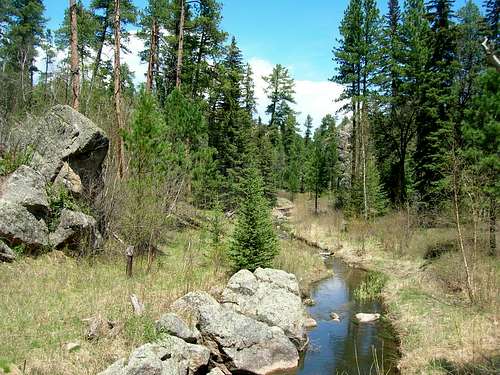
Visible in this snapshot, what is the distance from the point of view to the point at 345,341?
12.2 m

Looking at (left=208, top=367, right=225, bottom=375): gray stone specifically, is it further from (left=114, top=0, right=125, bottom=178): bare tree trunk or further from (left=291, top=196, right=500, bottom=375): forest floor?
(left=114, top=0, right=125, bottom=178): bare tree trunk

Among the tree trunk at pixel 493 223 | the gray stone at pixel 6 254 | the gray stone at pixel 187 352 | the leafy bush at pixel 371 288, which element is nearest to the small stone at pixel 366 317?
the leafy bush at pixel 371 288

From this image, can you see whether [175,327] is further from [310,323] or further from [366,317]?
[366,317]

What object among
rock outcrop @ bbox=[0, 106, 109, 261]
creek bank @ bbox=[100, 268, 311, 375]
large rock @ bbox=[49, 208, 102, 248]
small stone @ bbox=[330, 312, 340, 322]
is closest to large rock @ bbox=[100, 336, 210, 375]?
creek bank @ bbox=[100, 268, 311, 375]

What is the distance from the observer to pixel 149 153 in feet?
47.5

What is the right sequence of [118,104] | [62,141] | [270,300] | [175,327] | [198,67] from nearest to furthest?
[175,327]
[270,300]
[62,141]
[118,104]
[198,67]

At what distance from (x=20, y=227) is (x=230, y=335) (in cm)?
619

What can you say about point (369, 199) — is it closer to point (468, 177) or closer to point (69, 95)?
point (468, 177)

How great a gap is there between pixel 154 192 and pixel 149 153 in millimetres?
1344

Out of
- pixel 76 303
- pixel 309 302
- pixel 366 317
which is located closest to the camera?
pixel 76 303

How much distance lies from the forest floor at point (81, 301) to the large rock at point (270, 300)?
82 cm

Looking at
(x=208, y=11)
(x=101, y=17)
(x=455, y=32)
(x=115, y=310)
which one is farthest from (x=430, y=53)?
(x=115, y=310)

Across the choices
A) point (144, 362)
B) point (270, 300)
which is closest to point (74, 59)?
point (270, 300)

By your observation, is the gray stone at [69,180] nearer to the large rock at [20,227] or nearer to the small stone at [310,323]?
the large rock at [20,227]
